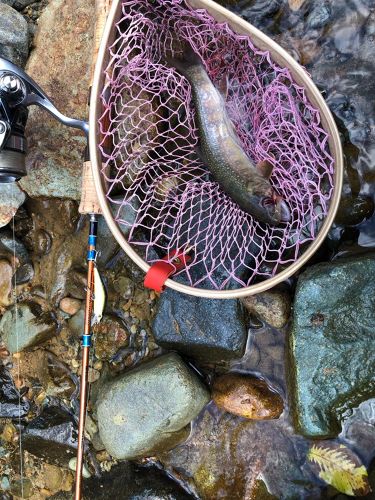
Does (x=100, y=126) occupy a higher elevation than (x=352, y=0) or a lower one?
lower

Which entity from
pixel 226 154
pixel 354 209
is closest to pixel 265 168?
pixel 226 154

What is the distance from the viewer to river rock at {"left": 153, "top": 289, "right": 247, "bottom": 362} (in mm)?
3383

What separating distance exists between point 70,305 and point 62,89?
63.7 inches

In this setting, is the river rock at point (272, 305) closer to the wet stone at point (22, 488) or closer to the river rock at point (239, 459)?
the river rock at point (239, 459)

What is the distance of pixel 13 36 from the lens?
369 centimetres

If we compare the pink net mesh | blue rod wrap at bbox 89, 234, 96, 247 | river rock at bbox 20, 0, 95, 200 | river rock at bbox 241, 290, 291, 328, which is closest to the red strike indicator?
the pink net mesh

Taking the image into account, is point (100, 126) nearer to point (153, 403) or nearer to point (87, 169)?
point (87, 169)

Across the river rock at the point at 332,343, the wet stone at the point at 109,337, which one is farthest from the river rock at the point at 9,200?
the river rock at the point at 332,343

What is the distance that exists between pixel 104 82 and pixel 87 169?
1.69 ft

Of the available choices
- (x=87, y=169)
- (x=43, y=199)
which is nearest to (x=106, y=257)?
(x=43, y=199)

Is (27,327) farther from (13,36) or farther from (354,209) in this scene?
(354,209)

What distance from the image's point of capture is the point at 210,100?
3.04m

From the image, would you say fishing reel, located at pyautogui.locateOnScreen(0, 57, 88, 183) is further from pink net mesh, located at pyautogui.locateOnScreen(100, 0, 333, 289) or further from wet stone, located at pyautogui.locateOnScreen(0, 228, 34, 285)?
wet stone, located at pyautogui.locateOnScreen(0, 228, 34, 285)

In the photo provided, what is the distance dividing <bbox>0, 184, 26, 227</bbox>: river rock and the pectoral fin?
6.23 ft
